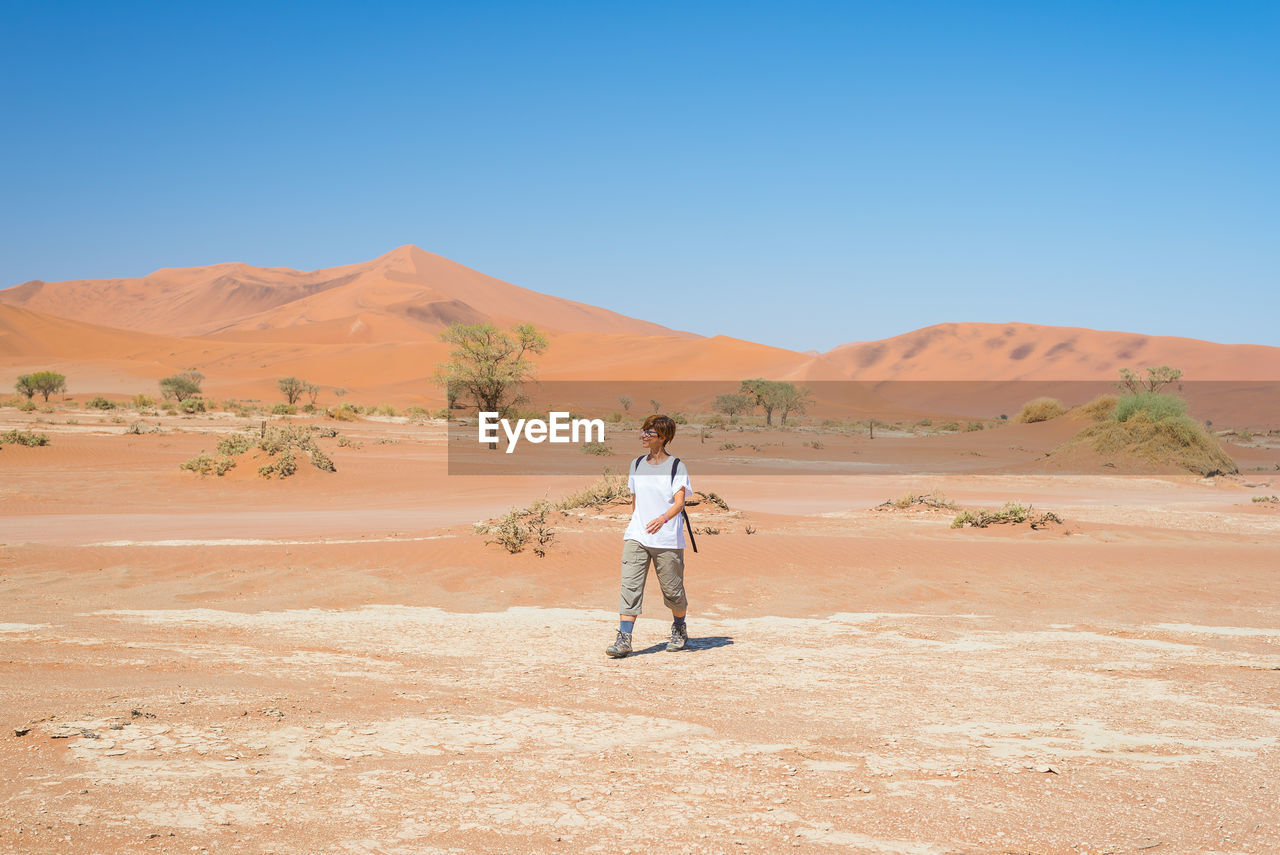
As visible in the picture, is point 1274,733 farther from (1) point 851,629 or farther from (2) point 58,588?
(2) point 58,588

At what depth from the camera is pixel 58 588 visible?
10.0m

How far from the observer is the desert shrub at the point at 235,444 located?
23.9m

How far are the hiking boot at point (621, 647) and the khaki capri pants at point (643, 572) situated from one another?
7.1 inches

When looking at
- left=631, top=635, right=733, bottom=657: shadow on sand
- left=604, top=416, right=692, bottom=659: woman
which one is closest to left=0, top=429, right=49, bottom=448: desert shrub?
left=631, top=635, right=733, bottom=657: shadow on sand

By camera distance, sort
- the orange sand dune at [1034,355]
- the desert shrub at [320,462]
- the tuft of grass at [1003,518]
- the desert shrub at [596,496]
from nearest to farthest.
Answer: the tuft of grass at [1003,518] → the desert shrub at [596,496] → the desert shrub at [320,462] → the orange sand dune at [1034,355]

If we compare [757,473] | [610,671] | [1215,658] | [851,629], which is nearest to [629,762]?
[610,671]

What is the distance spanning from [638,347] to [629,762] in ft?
411

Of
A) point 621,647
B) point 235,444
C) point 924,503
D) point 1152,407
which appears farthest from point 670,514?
point 1152,407

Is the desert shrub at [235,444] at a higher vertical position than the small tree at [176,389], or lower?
lower

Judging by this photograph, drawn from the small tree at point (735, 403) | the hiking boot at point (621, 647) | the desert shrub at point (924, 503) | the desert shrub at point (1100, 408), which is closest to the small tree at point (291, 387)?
the small tree at point (735, 403)

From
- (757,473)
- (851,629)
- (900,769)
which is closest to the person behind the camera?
(900,769)

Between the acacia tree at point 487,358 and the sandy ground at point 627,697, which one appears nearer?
the sandy ground at point 627,697

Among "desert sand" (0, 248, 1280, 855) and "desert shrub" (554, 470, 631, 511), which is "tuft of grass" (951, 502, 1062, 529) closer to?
"desert sand" (0, 248, 1280, 855)

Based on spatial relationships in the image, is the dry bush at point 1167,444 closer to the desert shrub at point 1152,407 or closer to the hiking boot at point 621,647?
the desert shrub at point 1152,407
